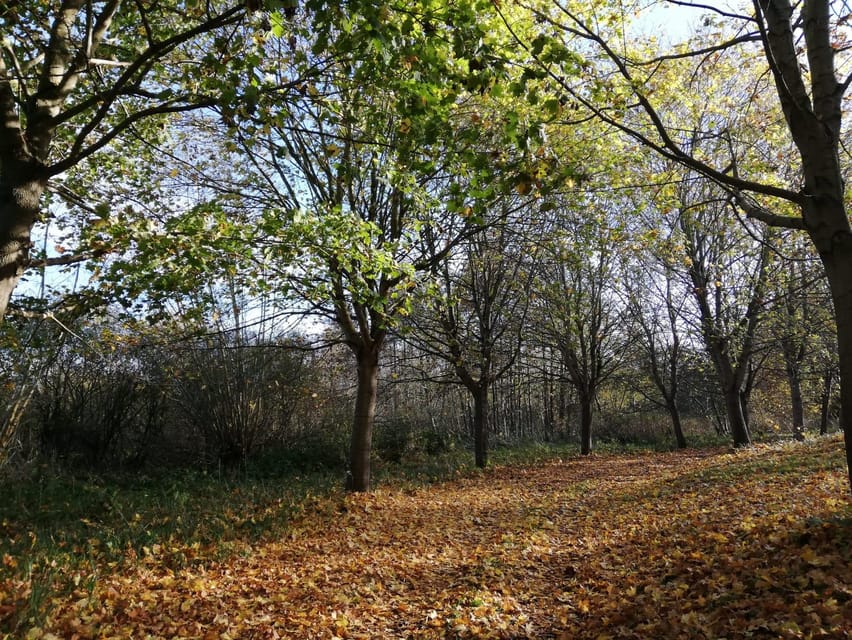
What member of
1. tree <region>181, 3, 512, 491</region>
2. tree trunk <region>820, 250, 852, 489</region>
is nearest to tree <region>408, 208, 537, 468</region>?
tree <region>181, 3, 512, 491</region>

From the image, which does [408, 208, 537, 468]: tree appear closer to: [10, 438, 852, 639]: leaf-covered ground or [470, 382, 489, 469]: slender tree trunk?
[470, 382, 489, 469]: slender tree trunk

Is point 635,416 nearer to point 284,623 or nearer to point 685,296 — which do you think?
point 685,296

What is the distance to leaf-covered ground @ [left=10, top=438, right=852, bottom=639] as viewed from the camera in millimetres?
3840

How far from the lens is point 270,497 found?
29.6ft

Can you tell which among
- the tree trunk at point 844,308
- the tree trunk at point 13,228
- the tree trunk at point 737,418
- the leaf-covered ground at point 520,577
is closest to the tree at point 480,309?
the leaf-covered ground at point 520,577

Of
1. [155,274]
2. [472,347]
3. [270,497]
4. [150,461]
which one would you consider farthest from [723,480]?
[150,461]

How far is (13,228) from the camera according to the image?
11.9ft

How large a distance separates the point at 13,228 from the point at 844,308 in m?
6.79

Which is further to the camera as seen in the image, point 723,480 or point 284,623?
point 723,480

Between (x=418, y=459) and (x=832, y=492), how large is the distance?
35.5 ft

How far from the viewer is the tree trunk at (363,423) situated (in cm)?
970

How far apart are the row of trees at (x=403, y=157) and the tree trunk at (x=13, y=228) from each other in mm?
15

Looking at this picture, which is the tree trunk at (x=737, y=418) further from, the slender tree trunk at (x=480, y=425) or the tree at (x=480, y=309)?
the slender tree trunk at (x=480, y=425)

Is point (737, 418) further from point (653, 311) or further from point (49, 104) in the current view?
point (49, 104)
